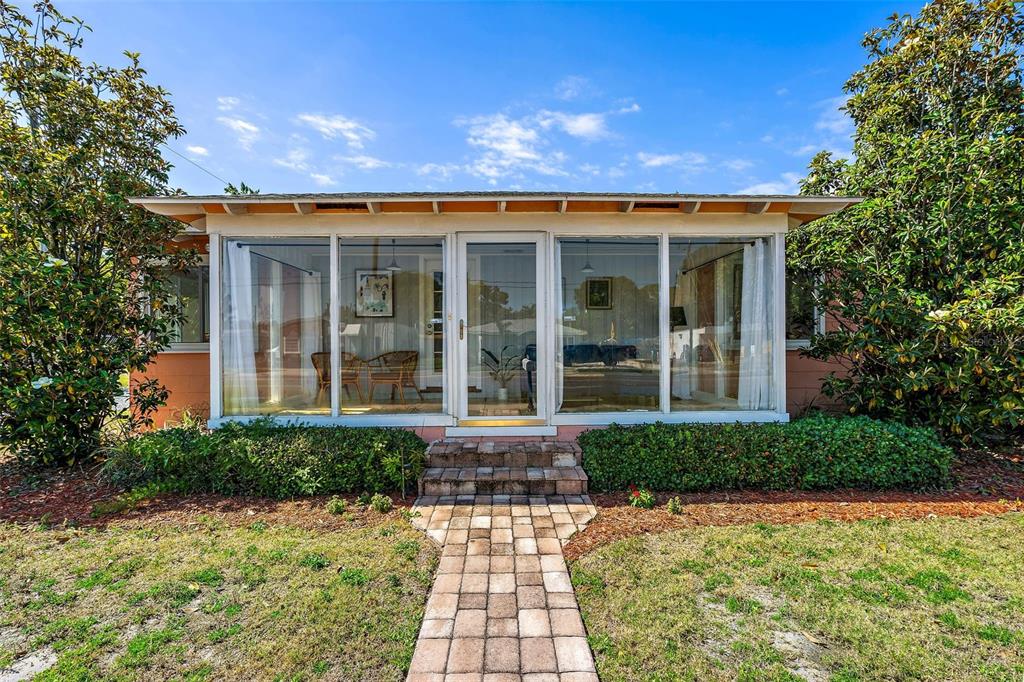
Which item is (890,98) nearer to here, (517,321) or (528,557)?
(517,321)

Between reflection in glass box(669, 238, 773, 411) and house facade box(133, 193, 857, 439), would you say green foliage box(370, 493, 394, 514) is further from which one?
reflection in glass box(669, 238, 773, 411)

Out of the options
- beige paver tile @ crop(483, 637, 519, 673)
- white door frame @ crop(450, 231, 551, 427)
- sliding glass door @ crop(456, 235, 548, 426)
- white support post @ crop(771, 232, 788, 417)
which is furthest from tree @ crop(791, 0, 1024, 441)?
beige paver tile @ crop(483, 637, 519, 673)

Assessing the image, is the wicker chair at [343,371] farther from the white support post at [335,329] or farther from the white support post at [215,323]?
the white support post at [215,323]

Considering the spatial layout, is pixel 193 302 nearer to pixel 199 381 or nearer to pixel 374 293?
pixel 199 381

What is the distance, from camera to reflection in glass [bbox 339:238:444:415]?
555 centimetres

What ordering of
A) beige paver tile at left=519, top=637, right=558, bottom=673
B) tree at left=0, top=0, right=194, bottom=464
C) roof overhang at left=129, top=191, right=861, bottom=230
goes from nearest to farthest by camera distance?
beige paver tile at left=519, top=637, right=558, bottom=673 → tree at left=0, top=0, right=194, bottom=464 → roof overhang at left=129, top=191, right=861, bottom=230

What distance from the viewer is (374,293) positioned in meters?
5.92

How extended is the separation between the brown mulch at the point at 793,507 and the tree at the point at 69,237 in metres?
5.23

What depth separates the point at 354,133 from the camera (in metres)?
9.65

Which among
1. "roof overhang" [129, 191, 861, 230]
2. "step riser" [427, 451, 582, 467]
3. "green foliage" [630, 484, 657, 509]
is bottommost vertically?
"green foliage" [630, 484, 657, 509]

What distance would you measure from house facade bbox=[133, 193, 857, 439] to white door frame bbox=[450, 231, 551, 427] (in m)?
0.02

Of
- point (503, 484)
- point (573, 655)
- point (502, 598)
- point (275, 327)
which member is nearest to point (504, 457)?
point (503, 484)

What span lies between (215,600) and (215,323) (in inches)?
142

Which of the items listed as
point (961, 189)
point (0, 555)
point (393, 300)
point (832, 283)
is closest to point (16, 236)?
point (0, 555)
